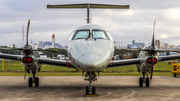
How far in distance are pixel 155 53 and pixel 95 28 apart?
3680 mm

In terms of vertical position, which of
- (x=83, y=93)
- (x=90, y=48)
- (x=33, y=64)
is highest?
(x=90, y=48)

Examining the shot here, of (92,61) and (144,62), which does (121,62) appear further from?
(92,61)

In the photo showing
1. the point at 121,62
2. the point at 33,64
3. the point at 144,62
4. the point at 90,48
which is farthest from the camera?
the point at 121,62

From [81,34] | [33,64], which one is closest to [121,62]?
[81,34]

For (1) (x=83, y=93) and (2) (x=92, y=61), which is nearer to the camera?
(2) (x=92, y=61)

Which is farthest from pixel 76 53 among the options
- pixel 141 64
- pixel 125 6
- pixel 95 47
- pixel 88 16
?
pixel 125 6

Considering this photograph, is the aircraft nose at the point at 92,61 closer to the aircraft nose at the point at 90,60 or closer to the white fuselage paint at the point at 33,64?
the aircraft nose at the point at 90,60

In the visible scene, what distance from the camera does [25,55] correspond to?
12648 mm

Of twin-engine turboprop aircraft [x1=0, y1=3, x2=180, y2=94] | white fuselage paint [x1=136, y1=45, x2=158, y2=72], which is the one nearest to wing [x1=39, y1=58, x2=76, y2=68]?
twin-engine turboprop aircraft [x1=0, y1=3, x2=180, y2=94]

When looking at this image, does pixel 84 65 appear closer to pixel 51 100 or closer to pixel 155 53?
pixel 51 100

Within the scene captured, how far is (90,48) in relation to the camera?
8969mm

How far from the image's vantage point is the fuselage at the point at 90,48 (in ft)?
28.0

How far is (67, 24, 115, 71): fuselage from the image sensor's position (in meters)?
8.54

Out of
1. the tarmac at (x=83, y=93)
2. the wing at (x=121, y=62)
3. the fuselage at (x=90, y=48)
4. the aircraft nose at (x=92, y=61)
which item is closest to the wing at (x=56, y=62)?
the tarmac at (x=83, y=93)
